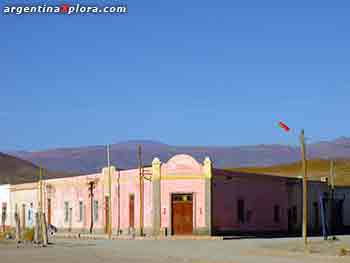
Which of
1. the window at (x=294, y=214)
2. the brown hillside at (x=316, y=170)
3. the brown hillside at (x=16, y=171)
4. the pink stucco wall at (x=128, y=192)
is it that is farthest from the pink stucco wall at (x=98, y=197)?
the brown hillside at (x=16, y=171)

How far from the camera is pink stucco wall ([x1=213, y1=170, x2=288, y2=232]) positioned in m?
55.8

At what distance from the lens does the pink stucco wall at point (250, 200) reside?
183 feet

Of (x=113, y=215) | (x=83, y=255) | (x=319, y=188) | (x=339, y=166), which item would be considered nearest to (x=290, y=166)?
(x=339, y=166)

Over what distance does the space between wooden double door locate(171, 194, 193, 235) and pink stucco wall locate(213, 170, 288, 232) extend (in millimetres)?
1660

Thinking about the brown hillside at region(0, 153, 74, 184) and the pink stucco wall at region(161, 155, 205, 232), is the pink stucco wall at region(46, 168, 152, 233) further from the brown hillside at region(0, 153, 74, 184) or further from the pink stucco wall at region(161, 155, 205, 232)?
the brown hillside at region(0, 153, 74, 184)

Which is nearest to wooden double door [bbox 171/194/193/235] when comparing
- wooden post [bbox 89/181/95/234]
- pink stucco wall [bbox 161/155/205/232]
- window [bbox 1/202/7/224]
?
pink stucco wall [bbox 161/155/205/232]

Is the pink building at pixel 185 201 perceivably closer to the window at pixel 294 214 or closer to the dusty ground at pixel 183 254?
the window at pixel 294 214

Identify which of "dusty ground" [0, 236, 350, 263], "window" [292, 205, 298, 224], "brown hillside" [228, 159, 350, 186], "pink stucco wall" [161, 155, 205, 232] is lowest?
"dusty ground" [0, 236, 350, 263]

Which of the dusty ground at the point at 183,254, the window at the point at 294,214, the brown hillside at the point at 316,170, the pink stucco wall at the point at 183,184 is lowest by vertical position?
Answer: the dusty ground at the point at 183,254

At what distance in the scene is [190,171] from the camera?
5509 cm

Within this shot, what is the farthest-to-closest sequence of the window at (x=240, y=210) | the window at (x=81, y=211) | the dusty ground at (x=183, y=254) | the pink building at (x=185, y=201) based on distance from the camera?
the window at (x=81, y=211)
the window at (x=240, y=210)
the pink building at (x=185, y=201)
the dusty ground at (x=183, y=254)

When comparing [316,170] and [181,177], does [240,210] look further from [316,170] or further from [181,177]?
[316,170]

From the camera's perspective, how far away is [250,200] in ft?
193

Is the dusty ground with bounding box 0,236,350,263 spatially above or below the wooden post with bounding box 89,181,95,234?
below
